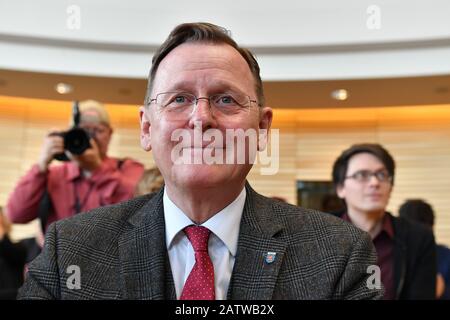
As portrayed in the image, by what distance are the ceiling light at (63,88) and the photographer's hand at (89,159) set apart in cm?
395

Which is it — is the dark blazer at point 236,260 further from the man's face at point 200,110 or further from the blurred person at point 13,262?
the blurred person at point 13,262

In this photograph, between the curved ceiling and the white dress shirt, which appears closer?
the white dress shirt

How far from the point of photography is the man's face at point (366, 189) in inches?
97.7

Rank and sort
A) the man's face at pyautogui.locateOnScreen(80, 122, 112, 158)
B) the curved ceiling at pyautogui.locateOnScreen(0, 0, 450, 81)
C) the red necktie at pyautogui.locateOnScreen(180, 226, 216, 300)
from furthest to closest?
the curved ceiling at pyautogui.locateOnScreen(0, 0, 450, 81) < the man's face at pyautogui.locateOnScreen(80, 122, 112, 158) < the red necktie at pyautogui.locateOnScreen(180, 226, 216, 300)

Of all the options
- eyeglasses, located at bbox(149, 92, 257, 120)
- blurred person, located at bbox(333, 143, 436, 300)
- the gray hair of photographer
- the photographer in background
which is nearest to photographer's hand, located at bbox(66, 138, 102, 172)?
the photographer in background

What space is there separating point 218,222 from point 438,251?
88.6 inches

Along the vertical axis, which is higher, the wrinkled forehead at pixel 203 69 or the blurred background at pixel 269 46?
the blurred background at pixel 269 46

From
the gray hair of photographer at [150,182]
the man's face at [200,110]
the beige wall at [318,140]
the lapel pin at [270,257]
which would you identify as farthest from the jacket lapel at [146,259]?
the beige wall at [318,140]

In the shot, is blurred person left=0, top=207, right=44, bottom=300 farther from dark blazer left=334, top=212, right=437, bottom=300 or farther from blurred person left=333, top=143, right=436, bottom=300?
dark blazer left=334, top=212, right=437, bottom=300

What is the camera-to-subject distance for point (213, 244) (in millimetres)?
1200

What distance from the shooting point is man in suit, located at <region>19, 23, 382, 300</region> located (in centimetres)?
114

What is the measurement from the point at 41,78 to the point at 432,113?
204 inches

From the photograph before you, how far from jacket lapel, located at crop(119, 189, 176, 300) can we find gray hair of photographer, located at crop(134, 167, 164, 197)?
1.15 m

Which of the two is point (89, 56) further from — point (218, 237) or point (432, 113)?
A: point (218, 237)
